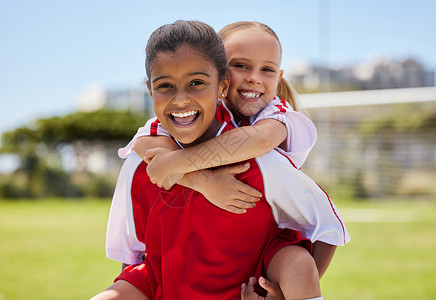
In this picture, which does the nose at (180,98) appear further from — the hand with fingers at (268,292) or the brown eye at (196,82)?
the hand with fingers at (268,292)

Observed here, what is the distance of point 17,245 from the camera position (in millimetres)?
8500

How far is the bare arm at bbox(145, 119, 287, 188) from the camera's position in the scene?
1.38 meters

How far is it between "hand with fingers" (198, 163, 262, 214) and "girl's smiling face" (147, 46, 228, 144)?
0.13m

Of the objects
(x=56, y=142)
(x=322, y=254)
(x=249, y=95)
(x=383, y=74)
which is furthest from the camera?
(x=383, y=74)

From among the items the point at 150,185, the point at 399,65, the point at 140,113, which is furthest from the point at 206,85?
the point at 399,65

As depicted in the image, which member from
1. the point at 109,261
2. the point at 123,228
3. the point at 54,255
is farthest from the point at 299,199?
the point at 54,255

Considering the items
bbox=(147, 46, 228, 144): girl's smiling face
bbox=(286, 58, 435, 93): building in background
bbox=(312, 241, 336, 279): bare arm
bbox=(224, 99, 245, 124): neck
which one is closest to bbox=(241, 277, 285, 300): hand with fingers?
bbox=(312, 241, 336, 279): bare arm

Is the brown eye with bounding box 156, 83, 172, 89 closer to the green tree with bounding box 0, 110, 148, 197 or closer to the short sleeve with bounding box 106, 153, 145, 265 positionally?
the short sleeve with bounding box 106, 153, 145, 265

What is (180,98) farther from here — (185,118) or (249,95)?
(249,95)

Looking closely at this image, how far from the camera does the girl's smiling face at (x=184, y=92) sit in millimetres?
1374

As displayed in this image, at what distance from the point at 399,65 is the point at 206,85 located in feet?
154

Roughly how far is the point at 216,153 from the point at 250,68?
0.38 m

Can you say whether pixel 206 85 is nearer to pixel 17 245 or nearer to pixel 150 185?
pixel 150 185

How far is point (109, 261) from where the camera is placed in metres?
7.06
